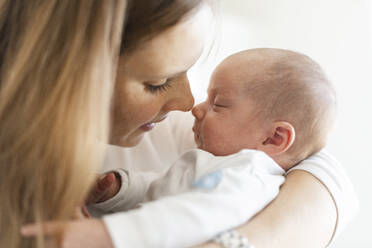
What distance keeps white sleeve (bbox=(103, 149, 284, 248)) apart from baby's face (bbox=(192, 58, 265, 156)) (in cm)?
17

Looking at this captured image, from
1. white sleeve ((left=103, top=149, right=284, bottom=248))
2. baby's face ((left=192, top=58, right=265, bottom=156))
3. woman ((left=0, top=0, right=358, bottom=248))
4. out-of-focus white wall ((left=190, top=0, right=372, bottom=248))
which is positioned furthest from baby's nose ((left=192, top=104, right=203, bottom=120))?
out-of-focus white wall ((left=190, top=0, right=372, bottom=248))

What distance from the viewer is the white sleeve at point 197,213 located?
2.48 feet

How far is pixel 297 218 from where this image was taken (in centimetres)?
100

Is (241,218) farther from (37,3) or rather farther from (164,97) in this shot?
(37,3)

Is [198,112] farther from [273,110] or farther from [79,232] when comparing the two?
[79,232]

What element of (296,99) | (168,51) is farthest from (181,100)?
(296,99)

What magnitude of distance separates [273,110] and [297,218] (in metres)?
0.28

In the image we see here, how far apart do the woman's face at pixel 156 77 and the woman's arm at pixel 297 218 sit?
32cm

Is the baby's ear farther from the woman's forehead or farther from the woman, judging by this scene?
the woman

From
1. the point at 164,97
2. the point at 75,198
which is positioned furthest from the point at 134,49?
the point at 75,198

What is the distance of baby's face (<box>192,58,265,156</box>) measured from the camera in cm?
115

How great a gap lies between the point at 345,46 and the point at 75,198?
1643 millimetres

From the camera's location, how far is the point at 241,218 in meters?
0.89

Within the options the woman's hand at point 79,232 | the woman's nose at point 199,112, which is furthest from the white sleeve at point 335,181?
the woman's hand at point 79,232
